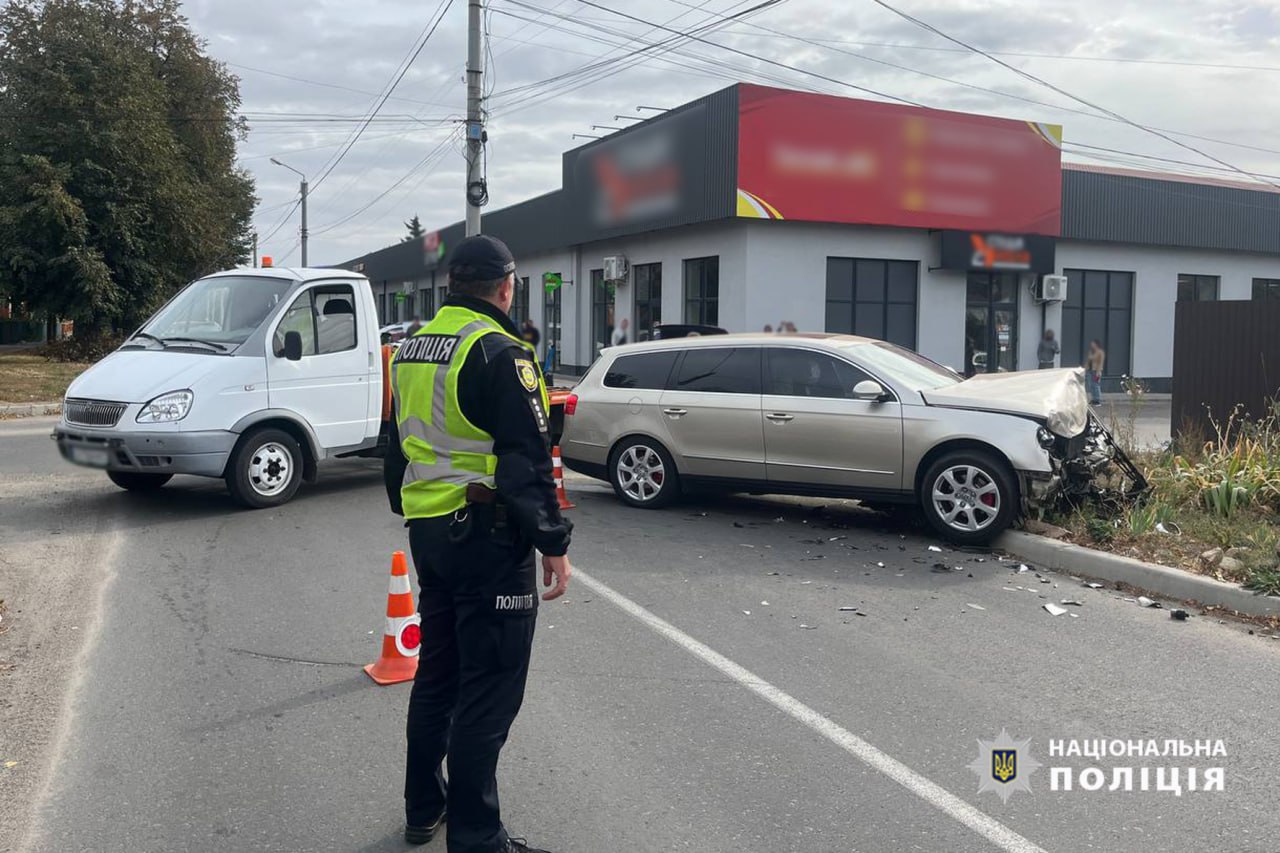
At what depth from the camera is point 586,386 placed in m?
11.0

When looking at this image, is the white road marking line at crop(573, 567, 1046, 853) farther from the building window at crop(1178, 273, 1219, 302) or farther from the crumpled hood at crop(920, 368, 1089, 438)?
the building window at crop(1178, 273, 1219, 302)

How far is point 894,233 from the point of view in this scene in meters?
25.0

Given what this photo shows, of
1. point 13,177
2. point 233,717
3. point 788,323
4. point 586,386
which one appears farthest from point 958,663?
point 13,177

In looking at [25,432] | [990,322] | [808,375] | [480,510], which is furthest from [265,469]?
[990,322]

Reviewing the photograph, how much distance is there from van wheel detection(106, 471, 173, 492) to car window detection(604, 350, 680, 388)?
4.55 metres

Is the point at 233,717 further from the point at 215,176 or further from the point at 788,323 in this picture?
the point at 215,176

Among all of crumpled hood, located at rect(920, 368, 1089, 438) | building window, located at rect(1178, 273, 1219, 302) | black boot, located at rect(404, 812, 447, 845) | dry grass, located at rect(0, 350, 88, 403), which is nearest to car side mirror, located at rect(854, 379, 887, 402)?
crumpled hood, located at rect(920, 368, 1089, 438)

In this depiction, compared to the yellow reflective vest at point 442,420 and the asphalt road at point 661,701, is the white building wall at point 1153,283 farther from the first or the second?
the yellow reflective vest at point 442,420

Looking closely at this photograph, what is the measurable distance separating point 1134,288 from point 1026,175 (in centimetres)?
637

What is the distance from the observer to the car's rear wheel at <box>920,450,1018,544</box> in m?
8.41

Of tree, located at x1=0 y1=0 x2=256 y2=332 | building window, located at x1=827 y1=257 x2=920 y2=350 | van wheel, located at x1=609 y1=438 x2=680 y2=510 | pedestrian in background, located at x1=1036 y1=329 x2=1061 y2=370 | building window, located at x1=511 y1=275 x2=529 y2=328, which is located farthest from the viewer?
building window, located at x1=511 y1=275 x2=529 y2=328

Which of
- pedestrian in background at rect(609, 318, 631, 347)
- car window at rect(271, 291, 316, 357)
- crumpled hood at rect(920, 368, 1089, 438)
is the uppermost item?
pedestrian in background at rect(609, 318, 631, 347)

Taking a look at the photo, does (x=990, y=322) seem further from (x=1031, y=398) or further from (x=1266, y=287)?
(x=1031, y=398)

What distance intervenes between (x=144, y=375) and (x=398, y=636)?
17.7ft
